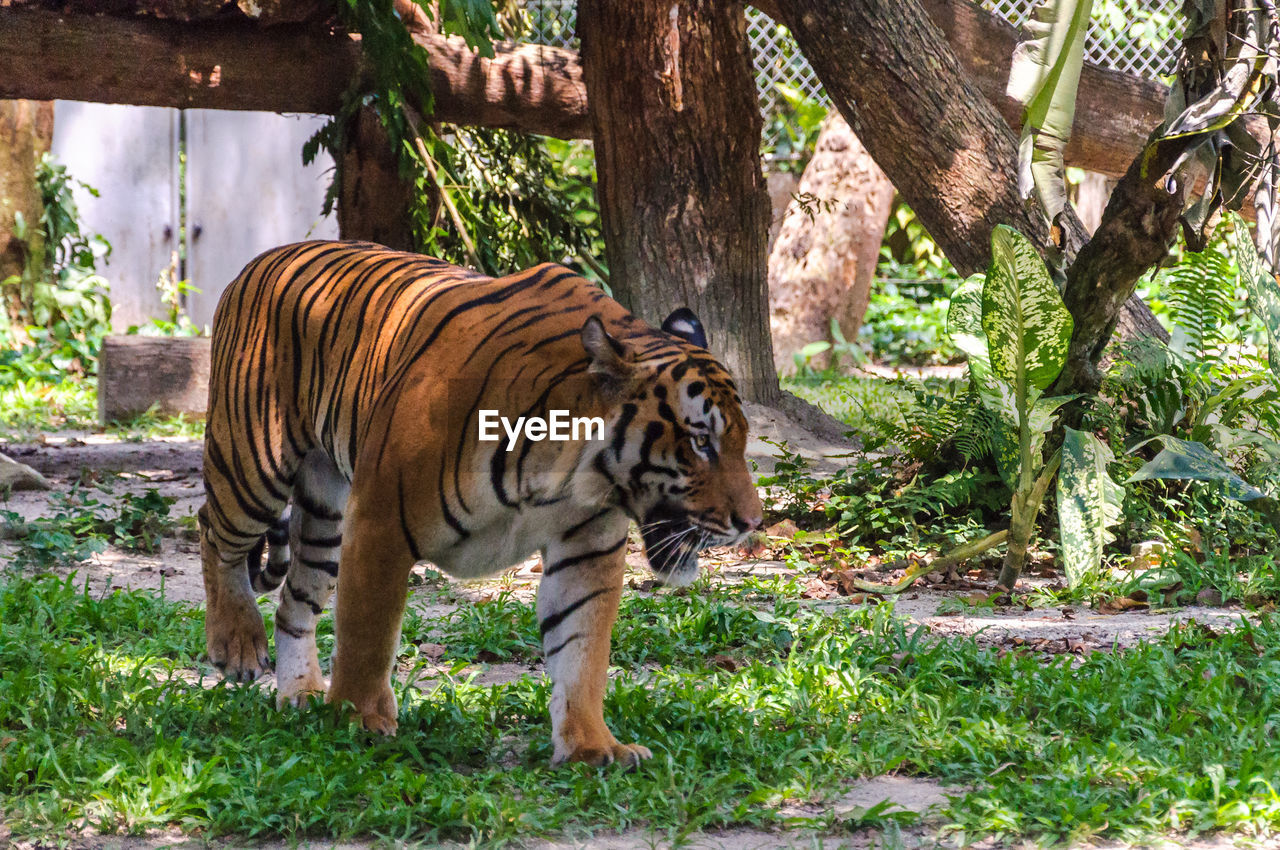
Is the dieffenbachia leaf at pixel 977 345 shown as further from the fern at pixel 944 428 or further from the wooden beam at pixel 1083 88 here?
the wooden beam at pixel 1083 88

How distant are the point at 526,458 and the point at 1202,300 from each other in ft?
11.9

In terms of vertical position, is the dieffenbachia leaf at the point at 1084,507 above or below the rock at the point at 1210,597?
above

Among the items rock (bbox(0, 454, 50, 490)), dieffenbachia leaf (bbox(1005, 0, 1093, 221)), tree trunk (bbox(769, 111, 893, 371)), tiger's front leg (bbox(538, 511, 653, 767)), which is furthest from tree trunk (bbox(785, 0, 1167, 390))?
tree trunk (bbox(769, 111, 893, 371))

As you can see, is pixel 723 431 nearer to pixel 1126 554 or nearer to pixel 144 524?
pixel 1126 554

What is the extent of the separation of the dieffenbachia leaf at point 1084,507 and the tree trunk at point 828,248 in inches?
321

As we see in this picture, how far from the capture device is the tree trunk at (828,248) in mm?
12469

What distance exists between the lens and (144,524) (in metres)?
5.61

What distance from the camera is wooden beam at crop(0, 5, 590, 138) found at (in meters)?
6.59

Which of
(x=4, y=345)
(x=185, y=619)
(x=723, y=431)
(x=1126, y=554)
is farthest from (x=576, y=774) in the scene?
(x=4, y=345)

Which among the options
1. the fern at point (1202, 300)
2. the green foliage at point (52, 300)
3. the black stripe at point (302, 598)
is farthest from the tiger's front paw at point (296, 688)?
the green foliage at point (52, 300)

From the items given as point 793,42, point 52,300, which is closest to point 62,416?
point 52,300

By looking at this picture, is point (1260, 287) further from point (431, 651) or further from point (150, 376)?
point (150, 376)

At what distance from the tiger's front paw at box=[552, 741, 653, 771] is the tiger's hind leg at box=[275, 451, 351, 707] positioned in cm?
87

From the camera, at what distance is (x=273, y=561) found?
4.08 metres
